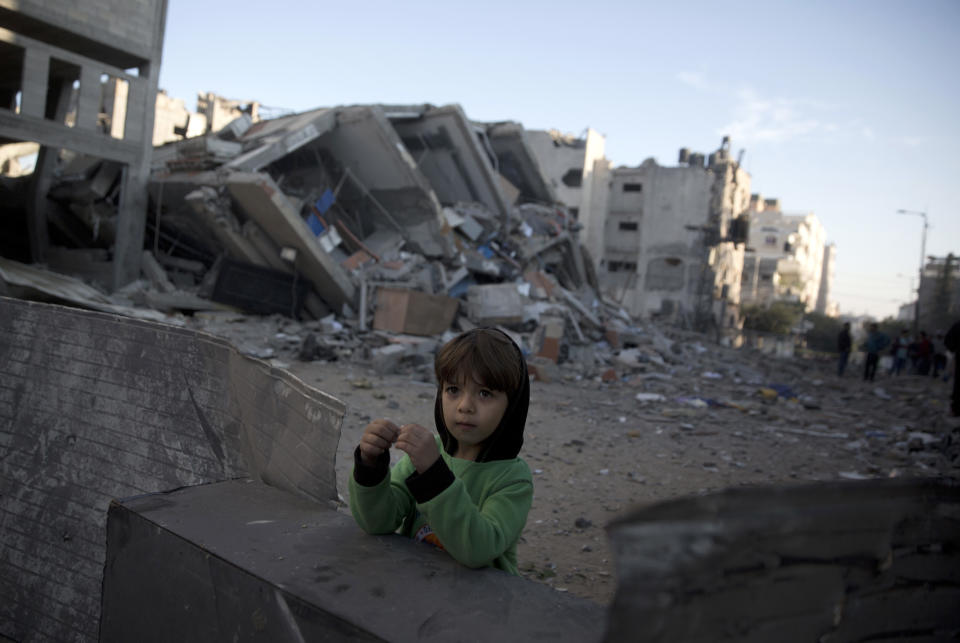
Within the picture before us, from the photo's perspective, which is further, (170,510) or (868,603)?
(170,510)

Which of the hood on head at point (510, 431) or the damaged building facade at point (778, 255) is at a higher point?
the damaged building facade at point (778, 255)

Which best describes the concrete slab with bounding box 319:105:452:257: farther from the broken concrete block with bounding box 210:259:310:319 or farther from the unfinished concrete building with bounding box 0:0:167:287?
the unfinished concrete building with bounding box 0:0:167:287

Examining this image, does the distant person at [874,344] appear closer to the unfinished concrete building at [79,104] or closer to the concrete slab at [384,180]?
the concrete slab at [384,180]

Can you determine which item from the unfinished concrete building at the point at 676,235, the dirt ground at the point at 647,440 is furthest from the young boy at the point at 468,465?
the unfinished concrete building at the point at 676,235

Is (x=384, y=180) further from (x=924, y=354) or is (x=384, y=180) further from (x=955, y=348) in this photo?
(x=924, y=354)

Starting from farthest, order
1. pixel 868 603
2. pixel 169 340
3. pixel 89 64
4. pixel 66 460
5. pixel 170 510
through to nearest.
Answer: pixel 89 64 → pixel 66 460 → pixel 169 340 → pixel 170 510 → pixel 868 603

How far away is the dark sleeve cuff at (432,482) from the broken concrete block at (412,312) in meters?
9.42

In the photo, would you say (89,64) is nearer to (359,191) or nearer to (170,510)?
(359,191)

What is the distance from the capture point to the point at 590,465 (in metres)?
5.33

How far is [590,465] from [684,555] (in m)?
4.87

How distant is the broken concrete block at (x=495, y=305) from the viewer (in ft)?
38.0

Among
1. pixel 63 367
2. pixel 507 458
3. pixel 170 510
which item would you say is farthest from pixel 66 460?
pixel 507 458

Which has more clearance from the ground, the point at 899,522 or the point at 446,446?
the point at 899,522

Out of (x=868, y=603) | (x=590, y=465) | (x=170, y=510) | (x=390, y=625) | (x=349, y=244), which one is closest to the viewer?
(x=868, y=603)
